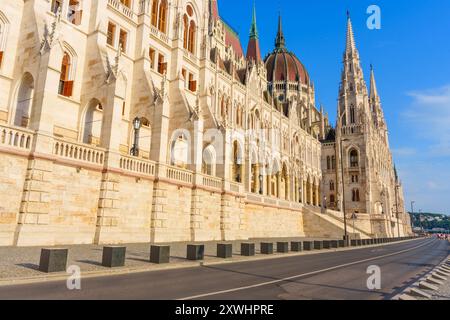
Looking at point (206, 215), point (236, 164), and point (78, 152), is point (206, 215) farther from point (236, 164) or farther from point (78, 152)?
point (236, 164)

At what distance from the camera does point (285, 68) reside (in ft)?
293

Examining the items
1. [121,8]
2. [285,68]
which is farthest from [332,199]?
[121,8]

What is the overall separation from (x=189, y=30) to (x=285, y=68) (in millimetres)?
61327

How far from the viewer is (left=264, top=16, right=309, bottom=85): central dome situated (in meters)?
88.8

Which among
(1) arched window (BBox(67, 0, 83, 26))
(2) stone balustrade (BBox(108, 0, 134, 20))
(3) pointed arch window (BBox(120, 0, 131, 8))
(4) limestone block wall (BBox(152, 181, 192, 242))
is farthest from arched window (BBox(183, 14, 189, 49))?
(4) limestone block wall (BBox(152, 181, 192, 242))

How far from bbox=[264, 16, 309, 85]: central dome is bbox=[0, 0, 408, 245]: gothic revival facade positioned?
52.7 m

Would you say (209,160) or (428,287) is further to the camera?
(209,160)

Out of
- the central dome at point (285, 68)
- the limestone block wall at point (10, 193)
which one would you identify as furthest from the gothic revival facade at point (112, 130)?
the central dome at point (285, 68)

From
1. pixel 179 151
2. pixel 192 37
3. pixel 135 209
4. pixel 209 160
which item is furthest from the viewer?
pixel 192 37

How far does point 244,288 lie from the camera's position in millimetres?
8414

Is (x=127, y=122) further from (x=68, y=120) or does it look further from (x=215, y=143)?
(x=215, y=143)

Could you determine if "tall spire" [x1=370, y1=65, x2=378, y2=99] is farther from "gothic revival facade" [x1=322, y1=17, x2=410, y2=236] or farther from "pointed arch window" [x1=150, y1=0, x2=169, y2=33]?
"pointed arch window" [x1=150, y1=0, x2=169, y2=33]

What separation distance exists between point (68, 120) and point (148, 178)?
21.3ft
